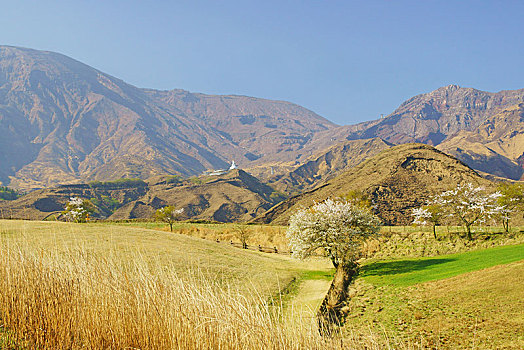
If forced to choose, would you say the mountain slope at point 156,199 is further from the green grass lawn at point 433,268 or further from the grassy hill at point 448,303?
the grassy hill at point 448,303

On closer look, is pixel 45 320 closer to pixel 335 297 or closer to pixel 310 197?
pixel 335 297

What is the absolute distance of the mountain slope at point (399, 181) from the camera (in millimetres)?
61656

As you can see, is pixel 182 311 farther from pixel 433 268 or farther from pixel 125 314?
pixel 433 268

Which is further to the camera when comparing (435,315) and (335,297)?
(335,297)

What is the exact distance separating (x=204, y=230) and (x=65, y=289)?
39821 mm

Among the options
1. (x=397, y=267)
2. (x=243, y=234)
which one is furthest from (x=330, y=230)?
(x=243, y=234)

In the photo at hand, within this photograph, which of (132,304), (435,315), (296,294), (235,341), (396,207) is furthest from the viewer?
(396,207)

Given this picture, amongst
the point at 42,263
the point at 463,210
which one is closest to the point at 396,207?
the point at 463,210

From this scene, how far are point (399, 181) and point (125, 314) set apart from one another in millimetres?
72357

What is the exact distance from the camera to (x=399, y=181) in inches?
2753

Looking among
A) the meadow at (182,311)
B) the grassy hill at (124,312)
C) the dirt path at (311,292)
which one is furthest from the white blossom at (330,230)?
the grassy hill at (124,312)

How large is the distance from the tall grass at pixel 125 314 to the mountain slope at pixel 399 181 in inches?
1928

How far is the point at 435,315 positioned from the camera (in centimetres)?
1052

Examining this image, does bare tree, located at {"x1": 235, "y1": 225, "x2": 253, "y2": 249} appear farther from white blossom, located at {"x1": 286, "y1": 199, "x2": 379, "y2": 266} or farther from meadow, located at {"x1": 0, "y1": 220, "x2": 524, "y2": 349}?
meadow, located at {"x1": 0, "y1": 220, "x2": 524, "y2": 349}
